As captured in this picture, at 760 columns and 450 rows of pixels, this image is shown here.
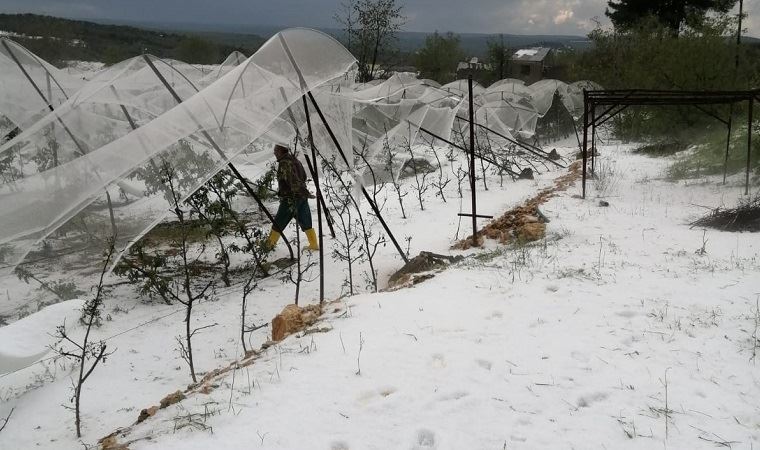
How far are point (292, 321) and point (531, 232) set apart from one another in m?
3.47

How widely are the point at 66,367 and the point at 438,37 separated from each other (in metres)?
35.6

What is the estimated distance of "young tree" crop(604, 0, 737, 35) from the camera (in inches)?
1059

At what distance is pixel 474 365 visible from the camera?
3.26 meters

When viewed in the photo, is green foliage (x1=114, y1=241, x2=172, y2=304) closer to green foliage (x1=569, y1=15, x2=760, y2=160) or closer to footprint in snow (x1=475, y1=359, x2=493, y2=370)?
footprint in snow (x1=475, y1=359, x2=493, y2=370)

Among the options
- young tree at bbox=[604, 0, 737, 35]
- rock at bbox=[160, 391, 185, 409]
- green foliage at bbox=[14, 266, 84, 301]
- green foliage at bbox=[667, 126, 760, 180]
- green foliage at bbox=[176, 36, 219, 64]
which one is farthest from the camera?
green foliage at bbox=[176, 36, 219, 64]

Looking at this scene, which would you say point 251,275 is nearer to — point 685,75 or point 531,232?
point 531,232

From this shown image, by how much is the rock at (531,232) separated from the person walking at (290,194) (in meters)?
2.70

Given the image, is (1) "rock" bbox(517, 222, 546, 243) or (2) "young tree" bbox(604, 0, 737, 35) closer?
(1) "rock" bbox(517, 222, 546, 243)

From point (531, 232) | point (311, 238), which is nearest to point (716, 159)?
point (531, 232)

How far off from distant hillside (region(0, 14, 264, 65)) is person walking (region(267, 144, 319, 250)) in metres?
8.77

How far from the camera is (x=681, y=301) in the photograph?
4.04 metres

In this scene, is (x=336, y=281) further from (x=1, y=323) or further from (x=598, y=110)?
(x=598, y=110)

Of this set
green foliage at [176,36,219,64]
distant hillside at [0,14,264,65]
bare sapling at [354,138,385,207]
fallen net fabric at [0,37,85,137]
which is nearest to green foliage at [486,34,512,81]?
distant hillside at [0,14,264,65]

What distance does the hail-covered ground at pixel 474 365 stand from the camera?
8.65 ft
